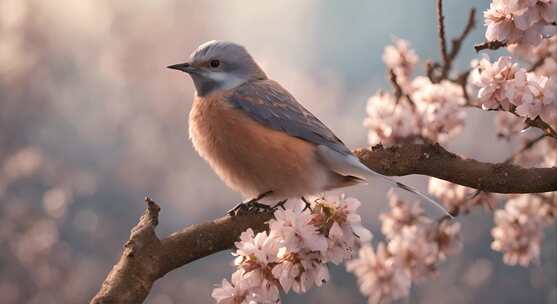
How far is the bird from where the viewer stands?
286cm

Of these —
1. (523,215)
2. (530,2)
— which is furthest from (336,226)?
(523,215)

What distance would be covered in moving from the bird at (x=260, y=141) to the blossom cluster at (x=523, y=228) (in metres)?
1.82

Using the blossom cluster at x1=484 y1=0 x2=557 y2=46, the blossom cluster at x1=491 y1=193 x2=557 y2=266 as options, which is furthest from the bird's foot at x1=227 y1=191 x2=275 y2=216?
the blossom cluster at x1=491 y1=193 x2=557 y2=266

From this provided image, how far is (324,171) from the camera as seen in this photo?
115 inches

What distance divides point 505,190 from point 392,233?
5.96 ft

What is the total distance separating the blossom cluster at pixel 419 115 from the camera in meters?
4.24

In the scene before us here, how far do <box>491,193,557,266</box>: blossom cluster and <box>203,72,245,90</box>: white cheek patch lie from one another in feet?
6.80

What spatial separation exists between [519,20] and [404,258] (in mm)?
2084

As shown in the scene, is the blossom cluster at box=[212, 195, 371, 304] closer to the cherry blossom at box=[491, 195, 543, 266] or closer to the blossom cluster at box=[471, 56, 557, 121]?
the blossom cluster at box=[471, 56, 557, 121]

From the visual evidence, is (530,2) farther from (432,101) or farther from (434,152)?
(432,101)

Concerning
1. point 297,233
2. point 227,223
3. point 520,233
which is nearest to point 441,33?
point 227,223

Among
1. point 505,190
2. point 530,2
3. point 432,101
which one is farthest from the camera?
point 432,101

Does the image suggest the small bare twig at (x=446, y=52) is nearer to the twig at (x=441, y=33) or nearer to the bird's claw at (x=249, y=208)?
the twig at (x=441, y=33)

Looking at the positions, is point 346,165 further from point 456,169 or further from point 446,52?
point 446,52
